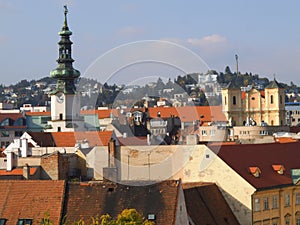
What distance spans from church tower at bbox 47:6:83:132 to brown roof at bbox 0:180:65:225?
7163cm

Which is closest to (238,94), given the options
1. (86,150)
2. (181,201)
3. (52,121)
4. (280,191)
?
(52,121)

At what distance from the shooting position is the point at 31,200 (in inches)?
2050

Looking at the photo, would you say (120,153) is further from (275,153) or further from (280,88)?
(280,88)

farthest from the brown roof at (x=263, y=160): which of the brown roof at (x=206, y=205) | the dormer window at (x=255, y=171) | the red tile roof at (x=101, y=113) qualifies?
the red tile roof at (x=101, y=113)

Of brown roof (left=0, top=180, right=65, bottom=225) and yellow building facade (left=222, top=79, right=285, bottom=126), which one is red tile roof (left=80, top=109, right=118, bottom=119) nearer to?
yellow building facade (left=222, top=79, right=285, bottom=126)

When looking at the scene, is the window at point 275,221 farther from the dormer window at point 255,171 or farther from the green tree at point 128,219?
the green tree at point 128,219

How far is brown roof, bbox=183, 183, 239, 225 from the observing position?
182 ft

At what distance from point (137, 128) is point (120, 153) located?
155 feet

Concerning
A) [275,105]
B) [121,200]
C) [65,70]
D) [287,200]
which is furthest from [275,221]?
[275,105]

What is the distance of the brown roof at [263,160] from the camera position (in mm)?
61906

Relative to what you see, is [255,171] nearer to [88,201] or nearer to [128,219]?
[88,201]

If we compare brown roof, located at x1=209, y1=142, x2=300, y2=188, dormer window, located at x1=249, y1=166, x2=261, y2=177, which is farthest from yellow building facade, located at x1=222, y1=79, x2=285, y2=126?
dormer window, located at x1=249, y1=166, x2=261, y2=177

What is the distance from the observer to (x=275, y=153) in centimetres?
6881

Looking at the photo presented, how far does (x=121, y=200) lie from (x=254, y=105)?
131 meters
